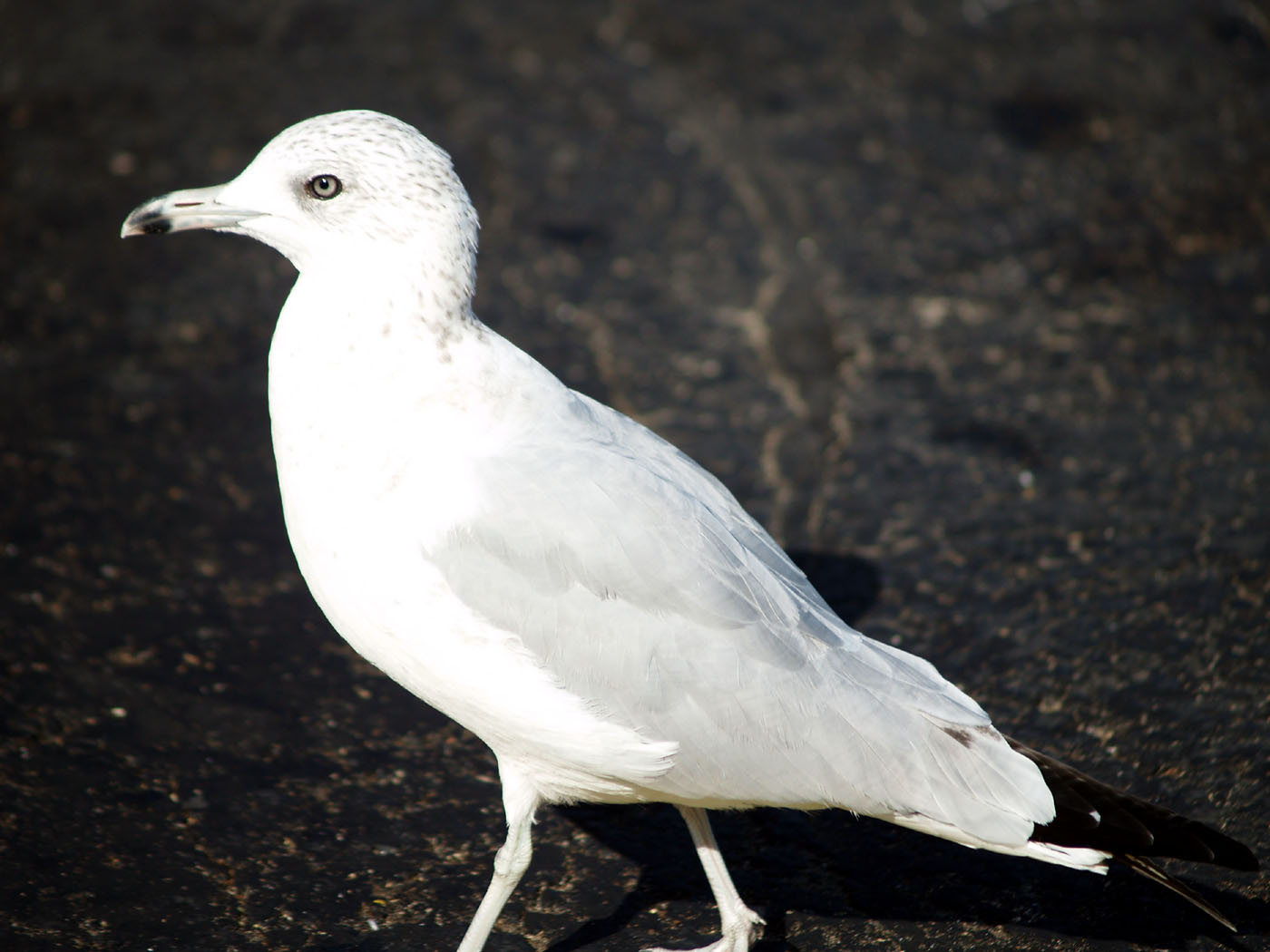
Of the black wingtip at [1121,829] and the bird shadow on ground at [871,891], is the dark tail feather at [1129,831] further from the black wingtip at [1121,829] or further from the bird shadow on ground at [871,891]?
the bird shadow on ground at [871,891]

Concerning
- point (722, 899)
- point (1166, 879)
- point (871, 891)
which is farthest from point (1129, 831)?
point (722, 899)

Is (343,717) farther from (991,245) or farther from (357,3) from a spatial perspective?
(357,3)

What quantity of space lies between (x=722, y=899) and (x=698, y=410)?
7.55ft

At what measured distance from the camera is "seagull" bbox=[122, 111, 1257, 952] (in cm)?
282

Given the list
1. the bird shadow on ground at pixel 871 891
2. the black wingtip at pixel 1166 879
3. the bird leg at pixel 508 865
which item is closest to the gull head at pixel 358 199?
the bird leg at pixel 508 865

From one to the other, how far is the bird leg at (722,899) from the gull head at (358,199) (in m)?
1.40

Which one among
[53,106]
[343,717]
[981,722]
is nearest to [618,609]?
[981,722]

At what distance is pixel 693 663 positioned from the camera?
2.85 m

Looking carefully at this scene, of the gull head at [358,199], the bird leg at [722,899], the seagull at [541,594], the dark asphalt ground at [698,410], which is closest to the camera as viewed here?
the seagull at [541,594]

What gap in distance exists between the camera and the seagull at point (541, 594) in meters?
Result: 2.82

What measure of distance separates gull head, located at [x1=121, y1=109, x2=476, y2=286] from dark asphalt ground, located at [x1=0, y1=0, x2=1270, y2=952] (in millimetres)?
1468

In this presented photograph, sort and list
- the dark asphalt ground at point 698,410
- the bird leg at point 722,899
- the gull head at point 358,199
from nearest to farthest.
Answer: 1. the gull head at point 358,199
2. the bird leg at point 722,899
3. the dark asphalt ground at point 698,410

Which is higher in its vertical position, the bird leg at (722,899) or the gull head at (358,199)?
the gull head at (358,199)

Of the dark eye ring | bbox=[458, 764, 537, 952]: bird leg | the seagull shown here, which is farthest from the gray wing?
the dark eye ring
